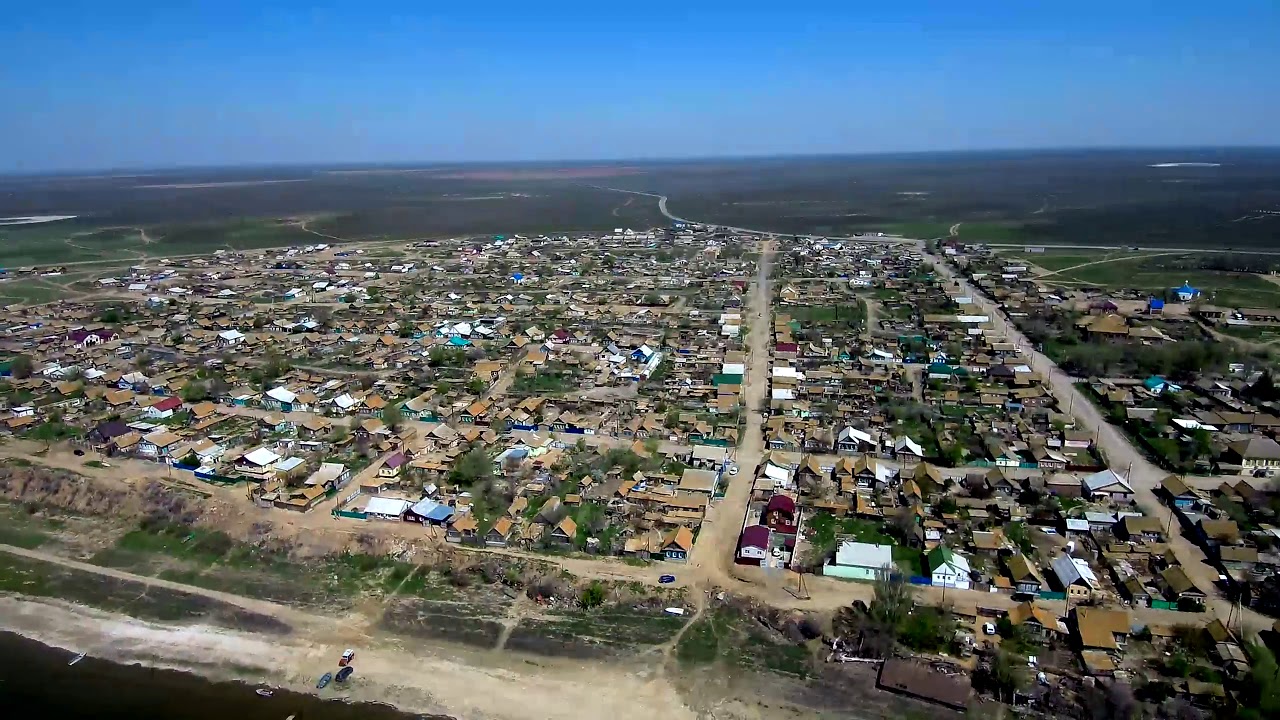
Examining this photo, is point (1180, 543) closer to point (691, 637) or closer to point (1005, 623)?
point (1005, 623)

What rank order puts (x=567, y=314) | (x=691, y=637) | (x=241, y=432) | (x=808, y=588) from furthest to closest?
1. (x=567, y=314)
2. (x=241, y=432)
3. (x=808, y=588)
4. (x=691, y=637)

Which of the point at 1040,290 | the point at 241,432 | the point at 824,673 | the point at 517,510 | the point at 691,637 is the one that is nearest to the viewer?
the point at 824,673

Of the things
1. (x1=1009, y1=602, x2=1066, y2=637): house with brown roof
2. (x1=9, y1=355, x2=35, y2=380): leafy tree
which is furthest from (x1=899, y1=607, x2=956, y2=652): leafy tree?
(x1=9, y1=355, x2=35, y2=380): leafy tree

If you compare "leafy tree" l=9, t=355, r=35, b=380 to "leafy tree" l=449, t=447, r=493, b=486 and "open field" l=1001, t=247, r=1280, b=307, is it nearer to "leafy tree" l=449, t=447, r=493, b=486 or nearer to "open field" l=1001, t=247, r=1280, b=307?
"leafy tree" l=449, t=447, r=493, b=486

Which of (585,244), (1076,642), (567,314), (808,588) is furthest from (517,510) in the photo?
(585,244)

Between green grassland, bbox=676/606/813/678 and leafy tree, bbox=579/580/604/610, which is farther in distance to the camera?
leafy tree, bbox=579/580/604/610

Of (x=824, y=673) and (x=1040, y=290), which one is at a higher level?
(x=1040, y=290)
